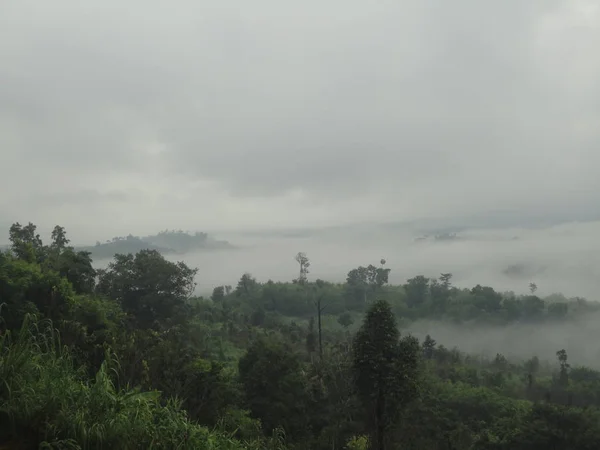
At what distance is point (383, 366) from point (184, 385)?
883 cm

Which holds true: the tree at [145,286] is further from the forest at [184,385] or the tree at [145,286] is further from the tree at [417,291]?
the tree at [417,291]

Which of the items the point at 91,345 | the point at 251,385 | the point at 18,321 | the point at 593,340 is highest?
the point at 18,321

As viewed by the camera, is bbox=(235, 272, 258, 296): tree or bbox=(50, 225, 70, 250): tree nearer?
bbox=(50, 225, 70, 250): tree

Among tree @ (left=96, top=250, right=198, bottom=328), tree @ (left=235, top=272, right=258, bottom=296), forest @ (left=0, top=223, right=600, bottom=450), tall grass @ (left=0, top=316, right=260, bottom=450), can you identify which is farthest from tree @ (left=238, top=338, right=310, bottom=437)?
tree @ (left=235, top=272, right=258, bottom=296)

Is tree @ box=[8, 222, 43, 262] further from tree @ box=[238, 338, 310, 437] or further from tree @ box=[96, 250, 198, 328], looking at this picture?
tree @ box=[238, 338, 310, 437]

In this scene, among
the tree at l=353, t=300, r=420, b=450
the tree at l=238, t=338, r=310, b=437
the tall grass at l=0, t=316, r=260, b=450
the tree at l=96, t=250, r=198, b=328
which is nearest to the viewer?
the tall grass at l=0, t=316, r=260, b=450

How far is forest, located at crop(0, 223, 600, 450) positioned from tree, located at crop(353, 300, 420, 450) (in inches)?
2.0

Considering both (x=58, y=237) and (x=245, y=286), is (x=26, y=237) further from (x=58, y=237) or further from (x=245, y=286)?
(x=245, y=286)

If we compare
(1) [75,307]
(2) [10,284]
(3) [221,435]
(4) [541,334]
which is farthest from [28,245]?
(4) [541,334]

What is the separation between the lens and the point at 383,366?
20766 millimetres

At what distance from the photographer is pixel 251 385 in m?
25.5

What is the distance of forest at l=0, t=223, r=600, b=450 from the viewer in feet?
16.1

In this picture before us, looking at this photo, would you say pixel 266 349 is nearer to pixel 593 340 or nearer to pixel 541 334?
pixel 541 334

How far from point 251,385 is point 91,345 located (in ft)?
40.0
